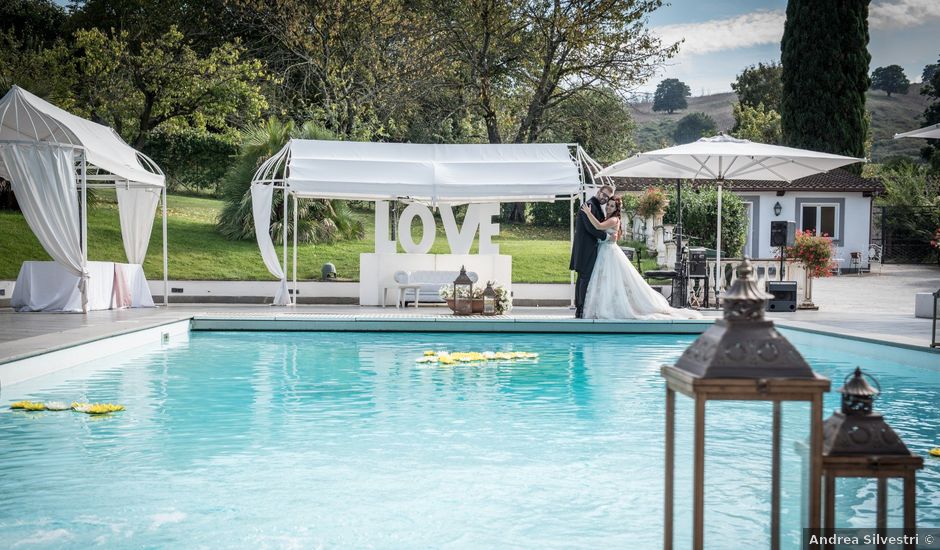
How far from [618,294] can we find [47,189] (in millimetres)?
8166

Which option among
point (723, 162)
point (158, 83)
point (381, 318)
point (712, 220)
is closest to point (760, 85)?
point (712, 220)

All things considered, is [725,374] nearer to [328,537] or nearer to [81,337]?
[328,537]

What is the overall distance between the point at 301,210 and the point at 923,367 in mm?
14769

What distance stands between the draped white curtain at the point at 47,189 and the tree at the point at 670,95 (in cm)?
9441

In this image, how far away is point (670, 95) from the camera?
102250 millimetres

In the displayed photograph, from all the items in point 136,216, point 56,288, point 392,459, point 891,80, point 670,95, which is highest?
point 891,80

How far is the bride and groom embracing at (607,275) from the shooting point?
12625 mm

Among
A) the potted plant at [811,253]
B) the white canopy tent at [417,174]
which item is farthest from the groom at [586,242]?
the potted plant at [811,253]

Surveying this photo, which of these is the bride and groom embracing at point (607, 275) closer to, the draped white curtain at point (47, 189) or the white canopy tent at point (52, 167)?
the white canopy tent at point (52, 167)

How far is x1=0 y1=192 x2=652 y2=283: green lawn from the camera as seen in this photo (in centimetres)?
1909

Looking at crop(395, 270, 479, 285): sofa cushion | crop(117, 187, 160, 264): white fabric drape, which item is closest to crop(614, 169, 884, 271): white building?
crop(395, 270, 479, 285): sofa cushion

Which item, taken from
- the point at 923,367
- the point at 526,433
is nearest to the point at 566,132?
the point at 923,367

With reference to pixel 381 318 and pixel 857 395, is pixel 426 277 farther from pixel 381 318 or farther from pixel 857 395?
pixel 857 395

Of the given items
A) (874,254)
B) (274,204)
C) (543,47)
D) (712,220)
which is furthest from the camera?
(543,47)
